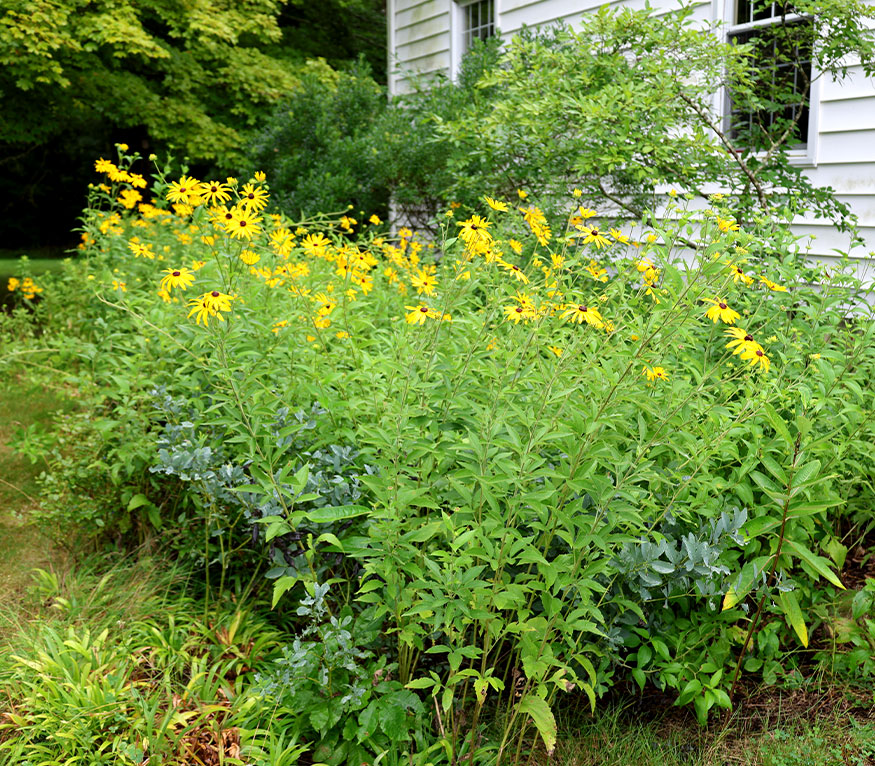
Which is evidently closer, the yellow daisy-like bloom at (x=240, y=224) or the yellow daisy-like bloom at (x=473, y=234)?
the yellow daisy-like bloom at (x=473, y=234)

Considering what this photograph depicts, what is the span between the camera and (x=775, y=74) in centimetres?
587

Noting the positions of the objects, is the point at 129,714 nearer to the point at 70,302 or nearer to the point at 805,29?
the point at 70,302

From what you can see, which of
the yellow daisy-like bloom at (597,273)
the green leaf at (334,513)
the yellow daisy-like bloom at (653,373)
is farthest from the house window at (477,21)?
the green leaf at (334,513)

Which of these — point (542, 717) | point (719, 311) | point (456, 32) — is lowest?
point (542, 717)

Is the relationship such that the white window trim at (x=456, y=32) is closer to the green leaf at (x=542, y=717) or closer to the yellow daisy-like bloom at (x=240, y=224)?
the yellow daisy-like bloom at (x=240, y=224)

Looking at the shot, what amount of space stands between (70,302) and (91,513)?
3240 mm

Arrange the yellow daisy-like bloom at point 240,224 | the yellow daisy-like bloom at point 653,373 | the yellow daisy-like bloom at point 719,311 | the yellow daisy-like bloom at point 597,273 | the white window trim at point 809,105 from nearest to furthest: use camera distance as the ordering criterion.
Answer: the yellow daisy-like bloom at point 719,311
the yellow daisy-like bloom at point 653,373
the yellow daisy-like bloom at point 240,224
the yellow daisy-like bloom at point 597,273
the white window trim at point 809,105

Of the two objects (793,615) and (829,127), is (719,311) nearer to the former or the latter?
(793,615)

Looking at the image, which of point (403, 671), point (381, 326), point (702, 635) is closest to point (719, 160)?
point (381, 326)

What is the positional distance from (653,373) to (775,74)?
16.1ft

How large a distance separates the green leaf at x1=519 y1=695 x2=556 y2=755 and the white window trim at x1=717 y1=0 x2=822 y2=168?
4549 millimetres

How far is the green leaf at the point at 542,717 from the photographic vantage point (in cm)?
183

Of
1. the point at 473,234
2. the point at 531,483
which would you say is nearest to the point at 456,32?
the point at 473,234

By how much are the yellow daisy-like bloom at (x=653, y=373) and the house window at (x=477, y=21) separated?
7878mm
